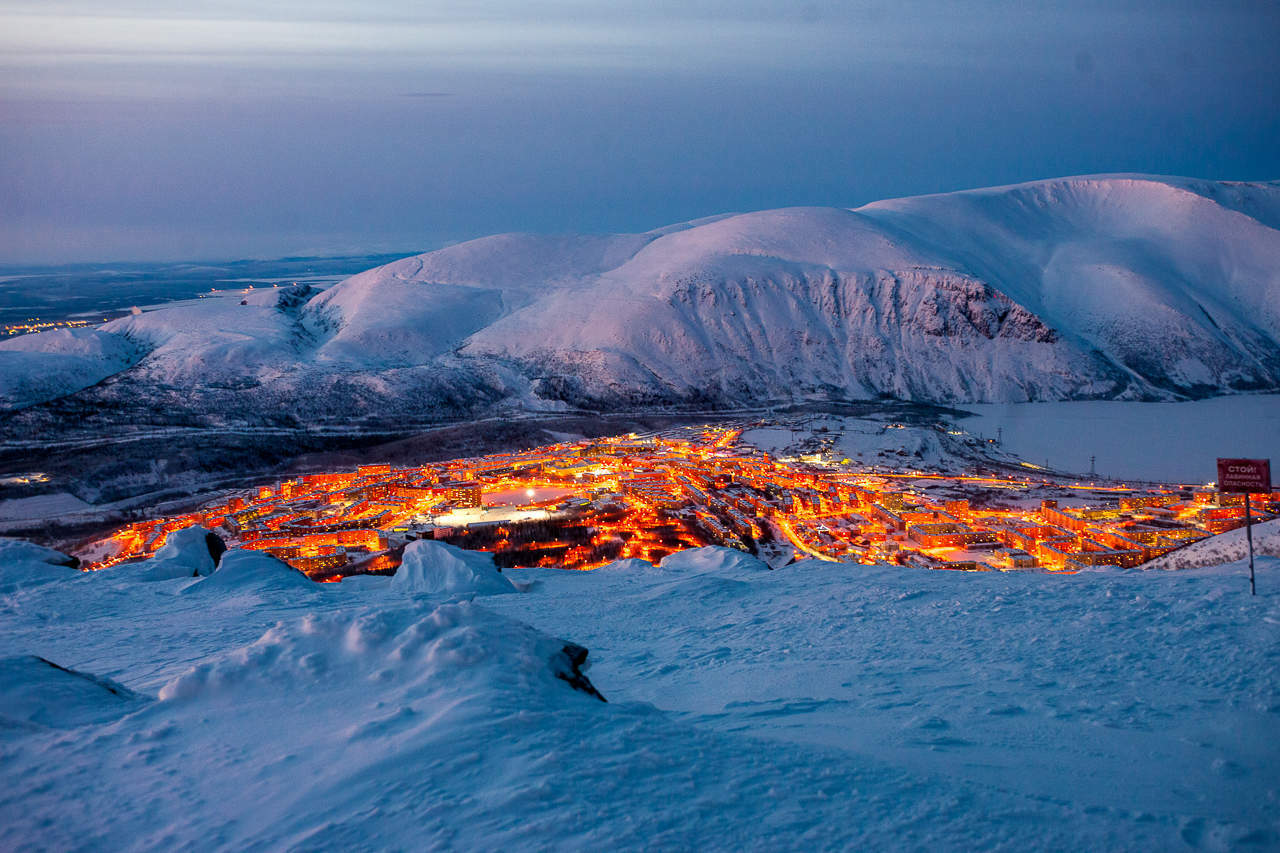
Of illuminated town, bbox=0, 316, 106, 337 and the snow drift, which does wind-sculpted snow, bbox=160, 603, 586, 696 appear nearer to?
the snow drift

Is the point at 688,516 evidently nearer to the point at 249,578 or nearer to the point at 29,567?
the point at 249,578

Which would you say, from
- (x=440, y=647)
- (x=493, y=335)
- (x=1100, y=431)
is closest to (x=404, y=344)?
(x=493, y=335)

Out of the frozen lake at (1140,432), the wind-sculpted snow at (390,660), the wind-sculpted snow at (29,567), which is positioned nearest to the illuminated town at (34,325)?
the wind-sculpted snow at (29,567)

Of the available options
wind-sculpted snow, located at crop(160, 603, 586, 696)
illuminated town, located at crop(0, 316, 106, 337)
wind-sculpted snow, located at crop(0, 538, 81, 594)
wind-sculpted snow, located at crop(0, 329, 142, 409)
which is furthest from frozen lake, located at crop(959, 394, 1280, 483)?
illuminated town, located at crop(0, 316, 106, 337)

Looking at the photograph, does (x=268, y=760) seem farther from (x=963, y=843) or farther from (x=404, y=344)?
(x=404, y=344)

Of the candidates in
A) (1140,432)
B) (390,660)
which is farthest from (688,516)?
(1140,432)

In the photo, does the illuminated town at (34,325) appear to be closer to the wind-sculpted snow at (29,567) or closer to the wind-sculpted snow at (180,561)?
the wind-sculpted snow at (180,561)
